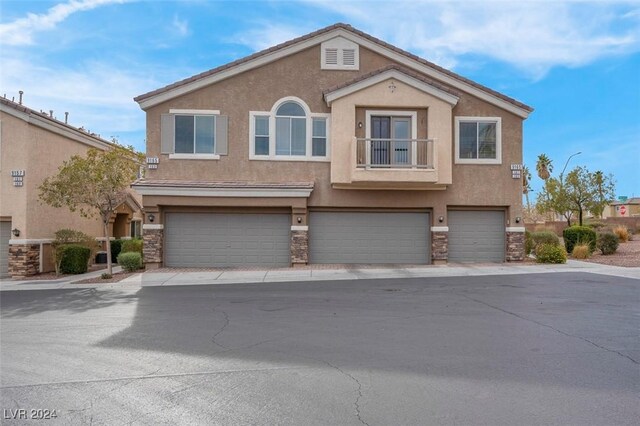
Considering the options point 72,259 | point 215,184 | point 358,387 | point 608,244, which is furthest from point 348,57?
point 358,387

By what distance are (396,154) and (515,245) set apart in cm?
613

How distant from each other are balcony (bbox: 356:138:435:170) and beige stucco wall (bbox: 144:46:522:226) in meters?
0.55

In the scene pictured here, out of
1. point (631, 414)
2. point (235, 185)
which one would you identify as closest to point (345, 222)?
point (235, 185)

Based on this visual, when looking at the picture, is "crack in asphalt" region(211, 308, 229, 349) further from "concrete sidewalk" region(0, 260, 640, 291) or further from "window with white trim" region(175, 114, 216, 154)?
"window with white trim" region(175, 114, 216, 154)

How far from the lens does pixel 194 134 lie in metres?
19.5

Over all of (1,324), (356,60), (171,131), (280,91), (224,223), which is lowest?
(1,324)

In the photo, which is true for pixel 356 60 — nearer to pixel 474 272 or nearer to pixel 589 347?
pixel 474 272

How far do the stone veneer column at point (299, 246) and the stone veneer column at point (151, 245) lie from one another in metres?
5.17

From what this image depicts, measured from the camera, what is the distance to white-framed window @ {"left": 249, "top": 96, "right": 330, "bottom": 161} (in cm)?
1952

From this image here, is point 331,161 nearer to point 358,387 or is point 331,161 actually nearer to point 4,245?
point 4,245

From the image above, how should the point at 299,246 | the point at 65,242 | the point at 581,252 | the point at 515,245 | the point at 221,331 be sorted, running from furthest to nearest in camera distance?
the point at 581,252 → the point at 65,242 → the point at 515,245 → the point at 299,246 → the point at 221,331

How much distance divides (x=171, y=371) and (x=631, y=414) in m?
5.10

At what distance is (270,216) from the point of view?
64.2ft

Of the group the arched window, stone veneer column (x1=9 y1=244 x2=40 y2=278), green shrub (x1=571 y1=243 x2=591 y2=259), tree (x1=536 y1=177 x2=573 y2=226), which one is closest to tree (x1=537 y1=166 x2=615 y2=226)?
tree (x1=536 y1=177 x2=573 y2=226)
